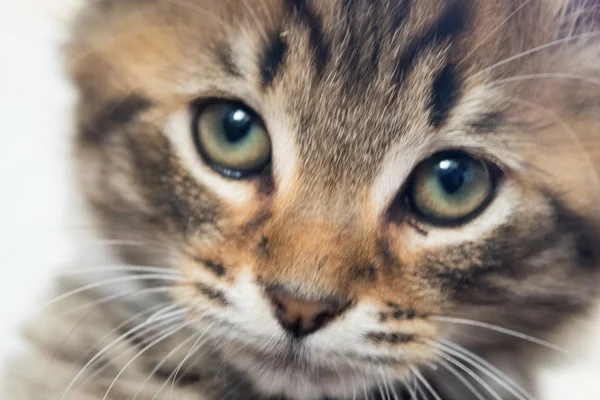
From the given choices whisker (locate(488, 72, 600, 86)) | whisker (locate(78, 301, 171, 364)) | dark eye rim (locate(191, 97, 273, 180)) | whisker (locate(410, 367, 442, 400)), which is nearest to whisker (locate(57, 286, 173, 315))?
whisker (locate(78, 301, 171, 364))

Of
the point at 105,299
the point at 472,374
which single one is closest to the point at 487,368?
the point at 472,374

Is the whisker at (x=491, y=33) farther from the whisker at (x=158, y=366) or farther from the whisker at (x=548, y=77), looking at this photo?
the whisker at (x=158, y=366)

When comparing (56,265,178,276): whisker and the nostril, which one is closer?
the nostril

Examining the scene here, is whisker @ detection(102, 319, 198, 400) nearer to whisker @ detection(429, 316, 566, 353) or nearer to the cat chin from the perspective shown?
the cat chin

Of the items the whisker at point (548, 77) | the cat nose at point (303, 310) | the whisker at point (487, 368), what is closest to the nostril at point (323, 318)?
the cat nose at point (303, 310)

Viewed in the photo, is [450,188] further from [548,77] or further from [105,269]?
[105,269]

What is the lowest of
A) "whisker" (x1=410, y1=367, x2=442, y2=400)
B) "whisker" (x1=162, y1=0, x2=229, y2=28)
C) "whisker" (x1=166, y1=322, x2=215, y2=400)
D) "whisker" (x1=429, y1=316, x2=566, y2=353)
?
"whisker" (x1=410, y1=367, x2=442, y2=400)

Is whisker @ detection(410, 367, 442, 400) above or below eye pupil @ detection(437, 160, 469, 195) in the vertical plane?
below

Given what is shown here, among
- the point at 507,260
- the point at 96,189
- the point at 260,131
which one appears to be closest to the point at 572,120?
the point at 507,260

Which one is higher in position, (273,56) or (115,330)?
(273,56)
